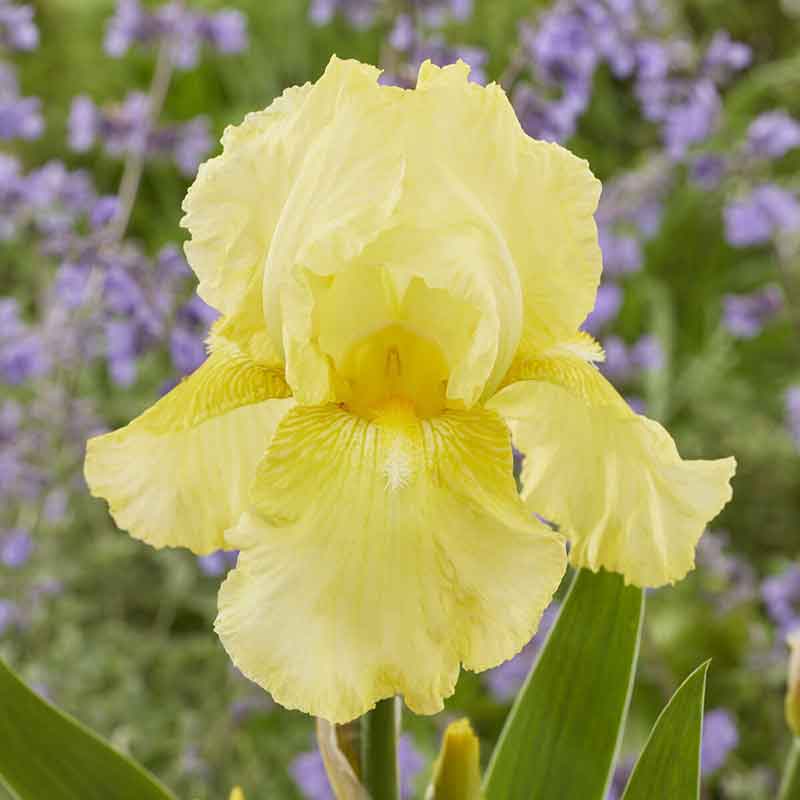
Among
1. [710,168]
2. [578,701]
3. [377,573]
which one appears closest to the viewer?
[377,573]

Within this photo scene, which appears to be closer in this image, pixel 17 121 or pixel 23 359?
pixel 23 359

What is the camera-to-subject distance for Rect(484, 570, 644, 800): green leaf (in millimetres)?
807

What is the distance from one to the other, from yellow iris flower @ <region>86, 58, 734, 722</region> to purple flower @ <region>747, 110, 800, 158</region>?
1.19 m

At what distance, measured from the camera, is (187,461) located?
74 cm

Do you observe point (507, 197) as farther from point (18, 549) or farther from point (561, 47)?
point (18, 549)

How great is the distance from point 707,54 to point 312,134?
4.44 feet

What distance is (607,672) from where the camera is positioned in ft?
2.68

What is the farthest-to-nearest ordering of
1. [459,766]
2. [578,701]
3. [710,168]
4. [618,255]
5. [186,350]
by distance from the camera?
[618,255] < [710,168] < [186,350] < [578,701] < [459,766]

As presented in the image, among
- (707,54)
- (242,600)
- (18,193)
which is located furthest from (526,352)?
(707,54)

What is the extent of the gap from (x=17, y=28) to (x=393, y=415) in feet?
4.05

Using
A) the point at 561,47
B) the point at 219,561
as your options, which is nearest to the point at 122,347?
the point at 219,561

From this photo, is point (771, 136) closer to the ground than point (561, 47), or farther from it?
closer to the ground

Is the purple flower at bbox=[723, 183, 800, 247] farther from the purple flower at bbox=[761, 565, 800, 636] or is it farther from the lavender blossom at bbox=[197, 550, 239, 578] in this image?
the lavender blossom at bbox=[197, 550, 239, 578]

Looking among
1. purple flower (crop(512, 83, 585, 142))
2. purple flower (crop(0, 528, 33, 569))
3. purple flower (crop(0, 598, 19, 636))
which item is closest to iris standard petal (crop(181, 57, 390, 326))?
purple flower (crop(512, 83, 585, 142))
